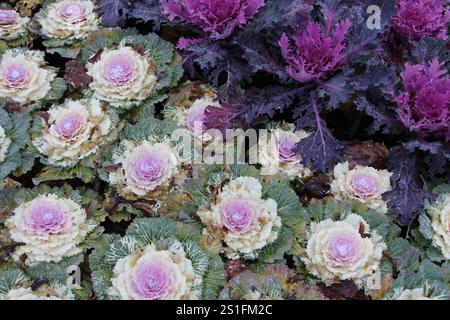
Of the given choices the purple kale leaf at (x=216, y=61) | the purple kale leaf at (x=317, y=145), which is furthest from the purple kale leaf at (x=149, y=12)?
the purple kale leaf at (x=317, y=145)

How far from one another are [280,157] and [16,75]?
0.89 meters

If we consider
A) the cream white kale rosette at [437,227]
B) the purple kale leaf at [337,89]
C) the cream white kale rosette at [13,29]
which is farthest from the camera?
the cream white kale rosette at [13,29]

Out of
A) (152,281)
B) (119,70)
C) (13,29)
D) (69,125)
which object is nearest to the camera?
(152,281)

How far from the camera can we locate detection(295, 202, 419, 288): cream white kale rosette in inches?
55.2

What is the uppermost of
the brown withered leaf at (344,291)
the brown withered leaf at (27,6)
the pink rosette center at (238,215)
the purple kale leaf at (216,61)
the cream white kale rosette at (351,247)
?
the brown withered leaf at (27,6)

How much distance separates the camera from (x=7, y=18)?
6.51 feet

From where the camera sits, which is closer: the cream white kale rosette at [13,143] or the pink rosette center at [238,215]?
the pink rosette center at [238,215]

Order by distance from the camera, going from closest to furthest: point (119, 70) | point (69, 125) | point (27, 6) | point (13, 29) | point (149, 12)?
point (69, 125) → point (119, 70) → point (149, 12) → point (13, 29) → point (27, 6)

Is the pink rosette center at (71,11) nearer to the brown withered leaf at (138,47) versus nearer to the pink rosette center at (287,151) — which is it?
the brown withered leaf at (138,47)

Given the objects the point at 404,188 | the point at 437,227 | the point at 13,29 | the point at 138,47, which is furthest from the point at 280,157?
the point at 13,29

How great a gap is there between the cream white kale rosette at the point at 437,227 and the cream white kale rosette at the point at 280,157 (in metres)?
0.36

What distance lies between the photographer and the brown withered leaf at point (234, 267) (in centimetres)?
143

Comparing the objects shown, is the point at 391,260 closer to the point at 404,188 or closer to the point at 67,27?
the point at 404,188
